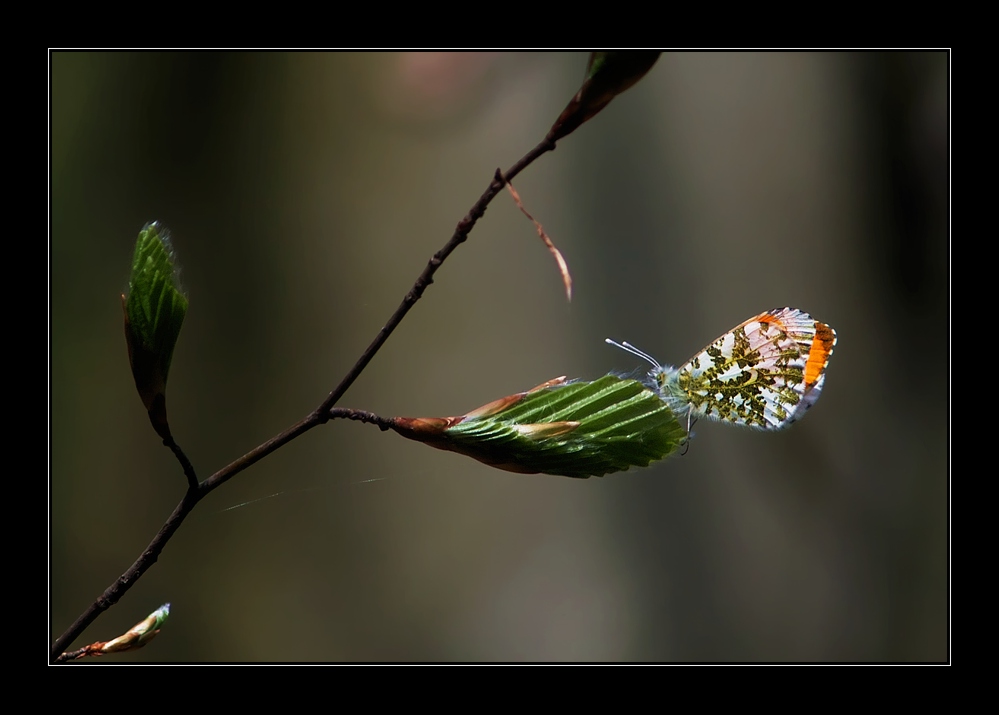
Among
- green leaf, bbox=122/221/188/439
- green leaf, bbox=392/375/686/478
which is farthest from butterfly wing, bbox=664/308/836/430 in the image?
green leaf, bbox=122/221/188/439

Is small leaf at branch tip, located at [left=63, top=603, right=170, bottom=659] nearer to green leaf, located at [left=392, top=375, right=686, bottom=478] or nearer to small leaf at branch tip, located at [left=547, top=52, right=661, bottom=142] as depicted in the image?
green leaf, located at [left=392, top=375, right=686, bottom=478]

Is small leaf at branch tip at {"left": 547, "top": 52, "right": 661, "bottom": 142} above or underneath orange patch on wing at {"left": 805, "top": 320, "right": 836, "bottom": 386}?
above

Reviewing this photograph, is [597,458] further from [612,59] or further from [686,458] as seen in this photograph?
[686,458]

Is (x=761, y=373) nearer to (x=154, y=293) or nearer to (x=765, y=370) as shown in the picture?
(x=765, y=370)

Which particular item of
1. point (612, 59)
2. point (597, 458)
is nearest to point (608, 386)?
point (597, 458)

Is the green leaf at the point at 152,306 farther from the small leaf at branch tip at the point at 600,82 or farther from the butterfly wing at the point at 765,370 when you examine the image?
the butterfly wing at the point at 765,370

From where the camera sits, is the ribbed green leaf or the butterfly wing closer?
the ribbed green leaf

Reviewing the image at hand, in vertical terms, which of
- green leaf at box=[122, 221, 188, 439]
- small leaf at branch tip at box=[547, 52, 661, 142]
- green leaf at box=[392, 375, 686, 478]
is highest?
small leaf at branch tip at box=[547, 52, 661, 142]
